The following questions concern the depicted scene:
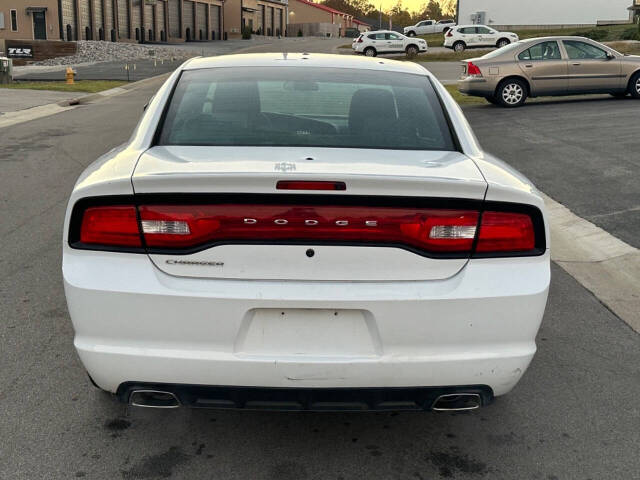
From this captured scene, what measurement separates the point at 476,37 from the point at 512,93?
31.9 meters

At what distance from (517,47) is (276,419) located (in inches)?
658

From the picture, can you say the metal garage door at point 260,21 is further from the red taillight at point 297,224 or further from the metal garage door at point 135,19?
the red taillight at point 297,224

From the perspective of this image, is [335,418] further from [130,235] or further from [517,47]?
[517,47]

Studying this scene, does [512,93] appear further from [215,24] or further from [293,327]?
[215,24]

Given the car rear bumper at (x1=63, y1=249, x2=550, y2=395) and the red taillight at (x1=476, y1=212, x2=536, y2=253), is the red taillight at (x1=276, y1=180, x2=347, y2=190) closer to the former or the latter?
the car rear bumper at (x1=63, y1=249, x2=550, y2=395)

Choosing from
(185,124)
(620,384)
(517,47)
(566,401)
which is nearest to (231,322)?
(185,124)

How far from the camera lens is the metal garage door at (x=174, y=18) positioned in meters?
76.1

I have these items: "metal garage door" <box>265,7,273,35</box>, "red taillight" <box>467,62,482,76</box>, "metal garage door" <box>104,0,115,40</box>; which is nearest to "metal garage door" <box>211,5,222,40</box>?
"metal garage door" <box>265,7,273,35</box>

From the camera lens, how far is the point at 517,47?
733 inches

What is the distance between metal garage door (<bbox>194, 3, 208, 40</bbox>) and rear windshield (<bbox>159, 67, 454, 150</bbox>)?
82.1 m

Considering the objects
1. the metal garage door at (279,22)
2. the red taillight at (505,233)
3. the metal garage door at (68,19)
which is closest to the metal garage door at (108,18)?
the metal garage door at (68,19)

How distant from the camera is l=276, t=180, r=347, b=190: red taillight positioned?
2838mm

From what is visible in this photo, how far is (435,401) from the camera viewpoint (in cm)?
299

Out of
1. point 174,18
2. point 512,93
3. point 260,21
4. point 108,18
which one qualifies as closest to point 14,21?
point 108,18
